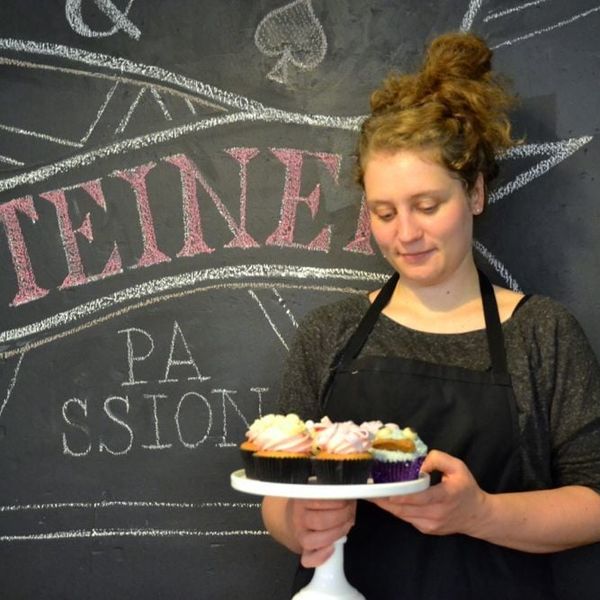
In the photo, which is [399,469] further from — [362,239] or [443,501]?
[362,239]

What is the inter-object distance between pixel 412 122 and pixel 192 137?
1.74ft

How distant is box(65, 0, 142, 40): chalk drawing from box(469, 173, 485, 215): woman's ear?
2.49 feet

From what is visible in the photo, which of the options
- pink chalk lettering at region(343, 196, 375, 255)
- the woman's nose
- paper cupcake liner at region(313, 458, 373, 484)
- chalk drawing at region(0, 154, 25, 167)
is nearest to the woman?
the woman's nose

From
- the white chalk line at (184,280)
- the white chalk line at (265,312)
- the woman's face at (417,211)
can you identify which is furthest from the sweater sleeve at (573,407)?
the white chalk line at (265,312)

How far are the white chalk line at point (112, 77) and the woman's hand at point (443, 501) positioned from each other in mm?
878

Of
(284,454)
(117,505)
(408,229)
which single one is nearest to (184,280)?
(117,505)

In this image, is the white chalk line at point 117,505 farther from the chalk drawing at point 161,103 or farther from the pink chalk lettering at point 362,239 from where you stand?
the chalk drawing at point 161,103

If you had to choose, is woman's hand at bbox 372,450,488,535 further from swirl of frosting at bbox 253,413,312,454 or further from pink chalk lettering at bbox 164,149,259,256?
pink chalk lettering at bbox 164,149,259,256

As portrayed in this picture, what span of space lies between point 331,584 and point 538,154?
2.88ft

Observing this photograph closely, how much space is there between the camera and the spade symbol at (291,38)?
6.02 feet

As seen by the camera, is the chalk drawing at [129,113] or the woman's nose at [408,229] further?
the chalk drawing at [129,113]

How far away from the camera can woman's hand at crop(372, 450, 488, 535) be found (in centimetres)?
128

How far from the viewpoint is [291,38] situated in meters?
1.84

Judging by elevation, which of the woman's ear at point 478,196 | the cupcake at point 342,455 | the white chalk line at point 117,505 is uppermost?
the woman's ear at point 478,196
